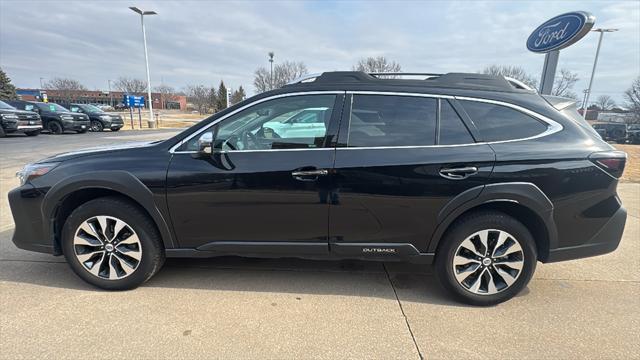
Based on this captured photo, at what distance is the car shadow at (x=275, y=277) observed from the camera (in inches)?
117

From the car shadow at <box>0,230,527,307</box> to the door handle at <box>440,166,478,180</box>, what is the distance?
1.08 m

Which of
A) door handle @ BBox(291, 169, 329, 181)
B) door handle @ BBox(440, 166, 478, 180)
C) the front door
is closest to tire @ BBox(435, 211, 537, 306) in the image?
door handle @ BBox(440, 166, 478, 180)

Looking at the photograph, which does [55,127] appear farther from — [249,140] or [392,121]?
[392,121]

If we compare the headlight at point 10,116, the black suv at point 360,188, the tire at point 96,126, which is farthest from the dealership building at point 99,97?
the black suv at point 360,188

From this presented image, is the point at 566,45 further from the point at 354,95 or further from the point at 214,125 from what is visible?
the point at 214,125

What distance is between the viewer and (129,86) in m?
67.1

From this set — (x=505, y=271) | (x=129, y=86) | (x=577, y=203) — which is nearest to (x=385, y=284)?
(x=505, y=271)

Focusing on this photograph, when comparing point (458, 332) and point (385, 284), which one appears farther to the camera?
point (385, 284)

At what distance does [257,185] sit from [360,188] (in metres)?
0.80

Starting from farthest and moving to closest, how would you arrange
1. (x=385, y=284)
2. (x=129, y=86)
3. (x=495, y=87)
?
1. (x=129, y=86)
2. (x=385, y=284)
3. (x=495, y=87)

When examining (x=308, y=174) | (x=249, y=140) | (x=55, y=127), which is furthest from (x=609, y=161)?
(x=55, y=127)

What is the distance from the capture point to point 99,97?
82.2 meters

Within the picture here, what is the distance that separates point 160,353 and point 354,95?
2.31 m

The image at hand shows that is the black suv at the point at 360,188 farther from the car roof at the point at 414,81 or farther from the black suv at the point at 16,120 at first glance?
the black suv at the point at 16,120
